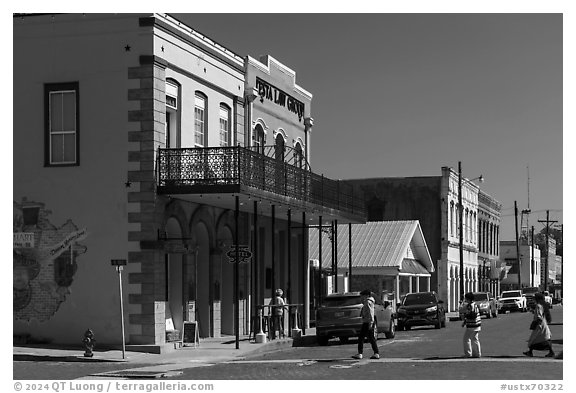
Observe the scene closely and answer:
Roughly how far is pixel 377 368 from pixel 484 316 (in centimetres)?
4009

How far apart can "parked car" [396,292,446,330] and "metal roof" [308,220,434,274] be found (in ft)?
38.0

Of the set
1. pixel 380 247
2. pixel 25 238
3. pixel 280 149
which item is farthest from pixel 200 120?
pixel 380 247

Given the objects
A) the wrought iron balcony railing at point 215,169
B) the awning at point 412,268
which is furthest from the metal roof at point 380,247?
the wrought iron balcony railing at point 215,169

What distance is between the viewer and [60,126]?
29297 mm

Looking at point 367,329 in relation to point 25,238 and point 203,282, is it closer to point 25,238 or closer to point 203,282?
point 203,282

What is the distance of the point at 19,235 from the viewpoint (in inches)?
1136

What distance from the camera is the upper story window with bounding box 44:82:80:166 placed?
2920 centimetres

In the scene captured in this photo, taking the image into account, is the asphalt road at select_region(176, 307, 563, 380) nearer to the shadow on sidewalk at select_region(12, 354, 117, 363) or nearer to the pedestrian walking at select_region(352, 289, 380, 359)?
the pedestrian walking at select_region(352, 289, 380, 359)

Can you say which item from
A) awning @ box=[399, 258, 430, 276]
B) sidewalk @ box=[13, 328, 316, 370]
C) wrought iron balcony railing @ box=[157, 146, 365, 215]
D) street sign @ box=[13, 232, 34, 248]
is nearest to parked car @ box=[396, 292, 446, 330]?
awning @ box=[399, 258, 430, 276]

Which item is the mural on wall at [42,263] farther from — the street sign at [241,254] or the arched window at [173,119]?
the street sign at [241,254]

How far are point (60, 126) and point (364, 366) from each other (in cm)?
1162

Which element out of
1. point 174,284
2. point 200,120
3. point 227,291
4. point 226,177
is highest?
point 200,120

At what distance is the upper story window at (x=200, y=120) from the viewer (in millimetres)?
32219
